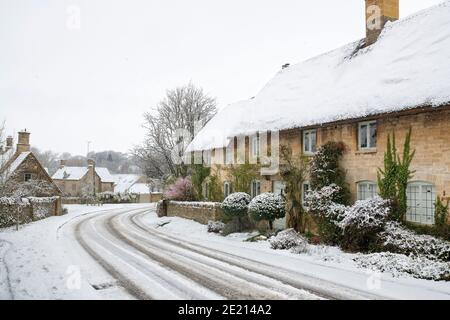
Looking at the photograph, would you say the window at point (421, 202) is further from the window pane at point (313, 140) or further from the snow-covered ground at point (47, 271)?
the snow-covered ground at point (47, 271)

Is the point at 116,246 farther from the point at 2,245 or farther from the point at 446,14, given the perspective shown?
the point at 446,14

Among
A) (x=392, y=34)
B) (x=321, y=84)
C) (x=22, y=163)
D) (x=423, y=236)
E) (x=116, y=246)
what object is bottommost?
(x=116, y=246)

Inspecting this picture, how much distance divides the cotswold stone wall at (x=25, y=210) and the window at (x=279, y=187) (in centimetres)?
1556

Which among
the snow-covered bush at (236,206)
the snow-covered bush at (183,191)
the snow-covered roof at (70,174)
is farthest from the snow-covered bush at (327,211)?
the snow-covered roof at (70,174)

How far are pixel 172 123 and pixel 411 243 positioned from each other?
30.8 metres

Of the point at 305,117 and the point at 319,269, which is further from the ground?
the point at 305,117

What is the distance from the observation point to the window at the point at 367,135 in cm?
1544

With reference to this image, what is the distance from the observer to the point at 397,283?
9.48 meters

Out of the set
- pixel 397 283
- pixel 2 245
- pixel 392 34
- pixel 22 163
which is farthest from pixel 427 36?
pixel 22 163

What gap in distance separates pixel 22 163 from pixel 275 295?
32658 mm

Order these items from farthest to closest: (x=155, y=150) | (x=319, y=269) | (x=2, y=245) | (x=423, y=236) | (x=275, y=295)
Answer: (x=155, y=150) < (x=2, y=245) < (x=423, y=236) < (x=319, y=269) < (x=275, y=295)

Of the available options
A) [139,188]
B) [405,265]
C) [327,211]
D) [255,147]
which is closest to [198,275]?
[405,265]

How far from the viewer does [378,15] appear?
1969 cm

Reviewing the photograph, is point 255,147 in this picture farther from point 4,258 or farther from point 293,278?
point 4,258
